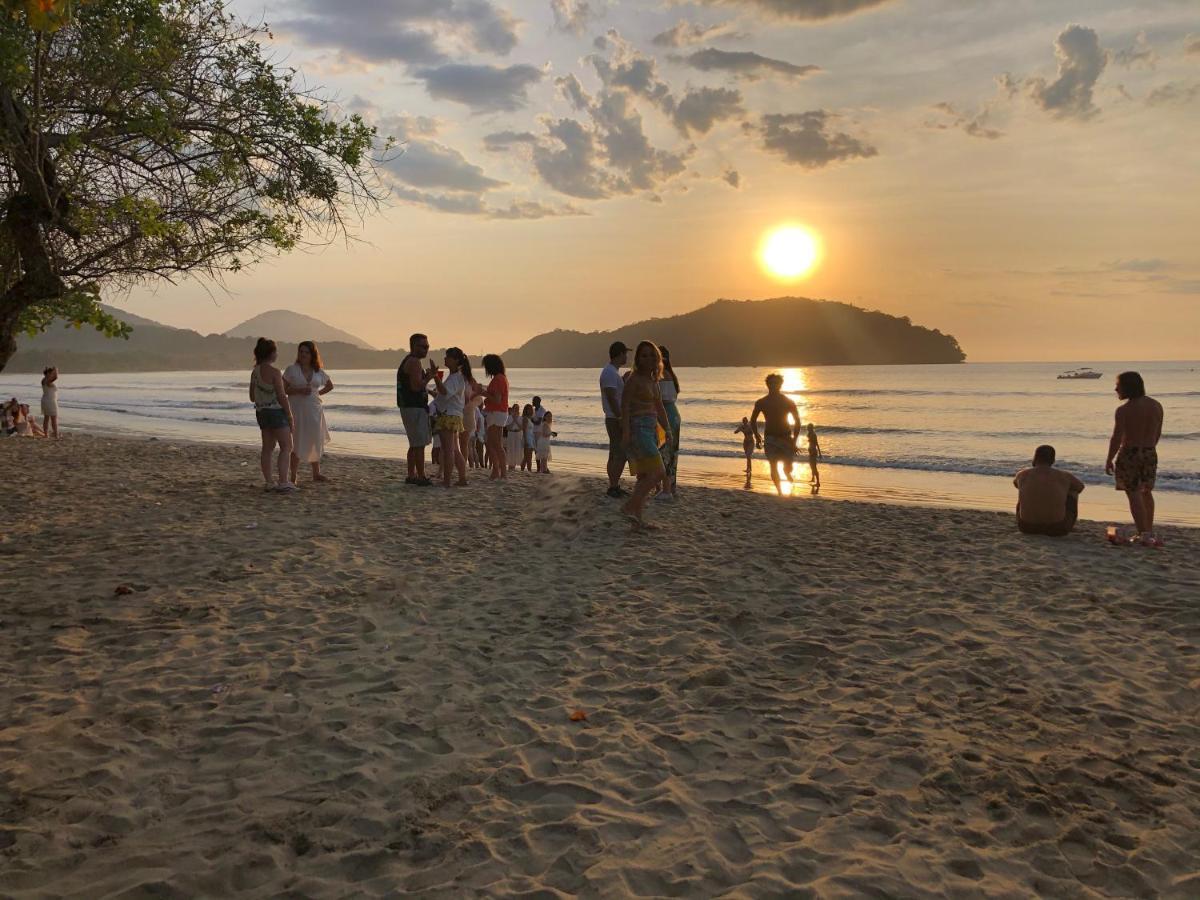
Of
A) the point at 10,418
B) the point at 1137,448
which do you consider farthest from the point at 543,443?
the point at 10,418

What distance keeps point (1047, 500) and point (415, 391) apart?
7744mm

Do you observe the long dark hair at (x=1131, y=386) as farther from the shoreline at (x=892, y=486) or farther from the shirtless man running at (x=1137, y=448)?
the shoreline at (x=892, y=486)

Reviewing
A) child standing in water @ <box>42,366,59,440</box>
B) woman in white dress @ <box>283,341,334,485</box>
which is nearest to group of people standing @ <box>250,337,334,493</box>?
woman in white dress @ <box>283,341,334,485</box>

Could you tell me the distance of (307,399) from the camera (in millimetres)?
10172

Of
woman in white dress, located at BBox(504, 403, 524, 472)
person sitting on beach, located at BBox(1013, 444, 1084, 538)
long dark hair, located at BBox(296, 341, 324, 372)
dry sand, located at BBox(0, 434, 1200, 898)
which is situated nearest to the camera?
dry sand, located at BBox(0, 434, 1200, 898)

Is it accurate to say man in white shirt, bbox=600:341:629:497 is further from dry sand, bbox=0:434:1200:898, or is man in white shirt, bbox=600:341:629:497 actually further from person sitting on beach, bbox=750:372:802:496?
person sitting on beach, bbox=750:372:802:496

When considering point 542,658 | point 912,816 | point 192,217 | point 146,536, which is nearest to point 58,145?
point 192,217

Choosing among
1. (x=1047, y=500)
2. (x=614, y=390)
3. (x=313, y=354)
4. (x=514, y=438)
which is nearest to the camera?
(x=1047, y=500)

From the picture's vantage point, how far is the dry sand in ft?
9.11

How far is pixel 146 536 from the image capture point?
24.5 ft

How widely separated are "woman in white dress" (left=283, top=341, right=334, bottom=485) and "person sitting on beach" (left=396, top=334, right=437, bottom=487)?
96 centimetres

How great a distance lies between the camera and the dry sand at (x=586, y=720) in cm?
278

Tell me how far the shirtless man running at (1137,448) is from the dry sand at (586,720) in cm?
78

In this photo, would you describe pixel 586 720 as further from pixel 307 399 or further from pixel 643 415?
pixel 307 399
